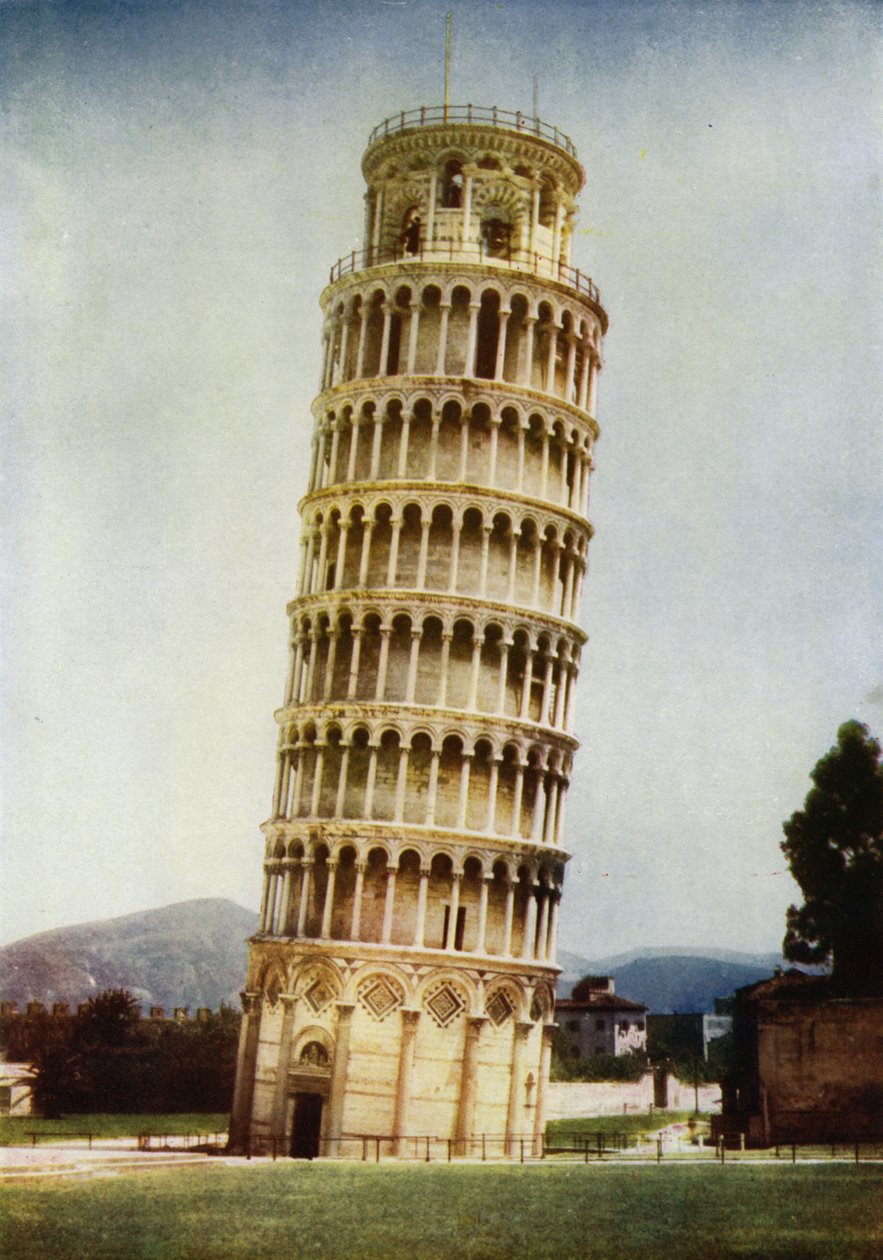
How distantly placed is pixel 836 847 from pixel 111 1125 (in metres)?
24.1

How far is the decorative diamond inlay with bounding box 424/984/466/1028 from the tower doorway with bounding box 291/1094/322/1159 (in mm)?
3726

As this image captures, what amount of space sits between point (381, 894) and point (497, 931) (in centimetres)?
342

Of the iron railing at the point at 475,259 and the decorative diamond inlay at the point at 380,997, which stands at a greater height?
the iron railing at the point at 475,259

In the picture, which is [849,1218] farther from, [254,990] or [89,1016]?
[89,1016]

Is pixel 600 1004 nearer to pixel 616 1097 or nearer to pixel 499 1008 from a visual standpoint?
pixel 616 1097

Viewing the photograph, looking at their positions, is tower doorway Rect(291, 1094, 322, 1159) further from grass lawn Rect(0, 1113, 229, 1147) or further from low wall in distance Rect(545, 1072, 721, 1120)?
low wall in distance Rect(545, 1072, 721, 1120)

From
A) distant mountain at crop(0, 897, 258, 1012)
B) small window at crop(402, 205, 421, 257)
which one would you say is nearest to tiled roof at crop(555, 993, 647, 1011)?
small window at crop(402, 205, 421, 257)

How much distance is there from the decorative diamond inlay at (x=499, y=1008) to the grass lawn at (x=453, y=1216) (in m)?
9.56

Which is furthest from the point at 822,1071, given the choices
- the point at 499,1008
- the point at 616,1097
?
the point at 616,1097

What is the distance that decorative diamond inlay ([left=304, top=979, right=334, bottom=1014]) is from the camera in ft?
134

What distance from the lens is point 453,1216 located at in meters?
25.5

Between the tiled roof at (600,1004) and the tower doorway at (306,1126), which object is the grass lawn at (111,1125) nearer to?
the tower doorway at (306,1126)

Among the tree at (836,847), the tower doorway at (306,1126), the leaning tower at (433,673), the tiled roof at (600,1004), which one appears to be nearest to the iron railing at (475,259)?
the leaning tower at (433,673)

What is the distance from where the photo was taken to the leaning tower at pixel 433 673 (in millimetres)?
40469
